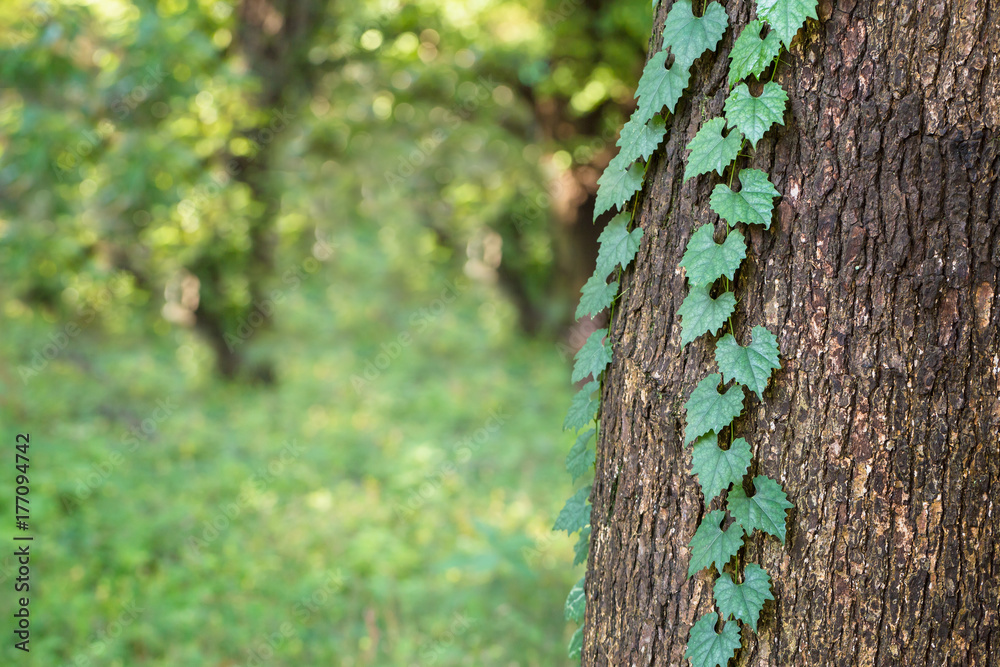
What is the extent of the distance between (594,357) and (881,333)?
25.2 inches

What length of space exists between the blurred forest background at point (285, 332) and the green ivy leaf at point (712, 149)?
291 cm

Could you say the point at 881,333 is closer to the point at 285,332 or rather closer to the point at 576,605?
the point at 576,605

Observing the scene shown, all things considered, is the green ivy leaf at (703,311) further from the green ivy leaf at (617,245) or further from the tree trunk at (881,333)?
the green ivy leaf at (617,245)

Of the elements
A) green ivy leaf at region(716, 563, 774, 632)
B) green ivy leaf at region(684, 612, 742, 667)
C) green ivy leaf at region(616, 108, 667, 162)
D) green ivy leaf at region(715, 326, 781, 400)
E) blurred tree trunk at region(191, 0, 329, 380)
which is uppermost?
blurred tree trunk at region(191, 0, 329, 380)

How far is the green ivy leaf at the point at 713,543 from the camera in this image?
148 centimetres

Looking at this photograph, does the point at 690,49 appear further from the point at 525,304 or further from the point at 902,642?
the point at 525,304

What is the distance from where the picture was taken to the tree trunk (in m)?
1.35

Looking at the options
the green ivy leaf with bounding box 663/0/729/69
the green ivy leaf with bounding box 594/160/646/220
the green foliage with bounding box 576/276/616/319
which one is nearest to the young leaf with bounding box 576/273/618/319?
the green foliage with bounding box 576/276/616/319

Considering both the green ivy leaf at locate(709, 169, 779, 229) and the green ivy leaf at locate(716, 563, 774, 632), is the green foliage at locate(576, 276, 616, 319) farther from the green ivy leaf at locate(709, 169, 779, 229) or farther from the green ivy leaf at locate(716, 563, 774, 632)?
the green ivy leaf at locate(716, 563, 774, 632)

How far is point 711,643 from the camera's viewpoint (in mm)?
1518

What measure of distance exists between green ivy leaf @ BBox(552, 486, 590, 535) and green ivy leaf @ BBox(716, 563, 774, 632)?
0.54 metres

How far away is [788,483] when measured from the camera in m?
1.46

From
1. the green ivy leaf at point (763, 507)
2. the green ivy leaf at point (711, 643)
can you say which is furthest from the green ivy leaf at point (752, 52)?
the green ivy leaf at point (711, 643)

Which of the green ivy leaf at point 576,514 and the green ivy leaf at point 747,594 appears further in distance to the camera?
the green ivy leaf at point 576,514
